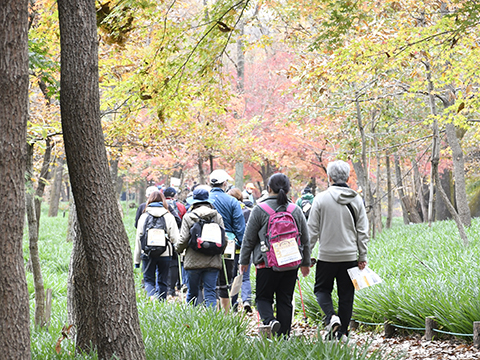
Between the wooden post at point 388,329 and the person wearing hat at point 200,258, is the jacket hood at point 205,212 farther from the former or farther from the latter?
the wooden post at point 388,329

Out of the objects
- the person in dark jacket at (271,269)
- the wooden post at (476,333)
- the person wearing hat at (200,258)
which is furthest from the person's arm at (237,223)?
the wooden post at (476,333)

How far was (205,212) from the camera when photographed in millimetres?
5719

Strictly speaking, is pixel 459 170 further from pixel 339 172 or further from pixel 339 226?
pixel 339 226

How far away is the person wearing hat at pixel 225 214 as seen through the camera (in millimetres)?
6270

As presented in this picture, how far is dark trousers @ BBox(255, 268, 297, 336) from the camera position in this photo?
4648 millimetres

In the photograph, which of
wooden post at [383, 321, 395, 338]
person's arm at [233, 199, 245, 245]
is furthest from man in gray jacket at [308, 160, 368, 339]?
person's arm at [233, 199, 245, 245]

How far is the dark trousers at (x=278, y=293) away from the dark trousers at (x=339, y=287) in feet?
1.20

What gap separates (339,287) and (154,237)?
3.02 meters

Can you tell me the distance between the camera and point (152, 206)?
706cm

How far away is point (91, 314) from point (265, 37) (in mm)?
4746

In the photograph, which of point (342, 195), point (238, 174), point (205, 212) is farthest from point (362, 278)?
point (238, 174)

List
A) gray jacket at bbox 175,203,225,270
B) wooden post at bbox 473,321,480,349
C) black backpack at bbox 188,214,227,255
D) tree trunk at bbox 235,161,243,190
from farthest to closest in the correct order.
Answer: tree trunk at bbox 235,161,243,190
gray jacket at bbox 175,203,225,270
black backpack at bbox 188,214,227,255
wooden post at bbox 473,321,480,349

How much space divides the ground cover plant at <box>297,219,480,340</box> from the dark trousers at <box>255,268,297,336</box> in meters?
1.42

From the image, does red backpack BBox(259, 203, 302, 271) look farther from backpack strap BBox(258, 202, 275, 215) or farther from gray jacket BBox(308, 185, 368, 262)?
gray jacket BBox(308, 185, 368, 262)
